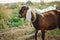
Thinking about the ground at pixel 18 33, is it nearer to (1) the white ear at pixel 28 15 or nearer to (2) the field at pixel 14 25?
(2) the field at pixel 14 25

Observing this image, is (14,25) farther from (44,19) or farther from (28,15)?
(44,19)

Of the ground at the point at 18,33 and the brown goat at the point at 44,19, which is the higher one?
the brown goat at the point at 44,19

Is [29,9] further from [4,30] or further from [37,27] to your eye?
[4,30]

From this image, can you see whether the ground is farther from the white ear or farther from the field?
the white ear

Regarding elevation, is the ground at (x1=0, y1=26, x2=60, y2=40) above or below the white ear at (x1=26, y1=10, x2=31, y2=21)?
below

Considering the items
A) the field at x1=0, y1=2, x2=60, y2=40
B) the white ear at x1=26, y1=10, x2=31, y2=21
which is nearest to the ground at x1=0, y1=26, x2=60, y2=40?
the field at x1=0, y1=2, x2=60, y2=40

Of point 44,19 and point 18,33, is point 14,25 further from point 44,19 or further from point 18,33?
point 44,19

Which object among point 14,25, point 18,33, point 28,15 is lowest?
point 18,33

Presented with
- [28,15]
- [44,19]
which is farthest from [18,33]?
[44,19]

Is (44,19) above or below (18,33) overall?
above

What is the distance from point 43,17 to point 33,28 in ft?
0.60

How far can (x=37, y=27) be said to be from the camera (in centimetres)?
151

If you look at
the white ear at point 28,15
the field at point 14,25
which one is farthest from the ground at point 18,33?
the white ear at point 28,15

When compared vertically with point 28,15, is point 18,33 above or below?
below
